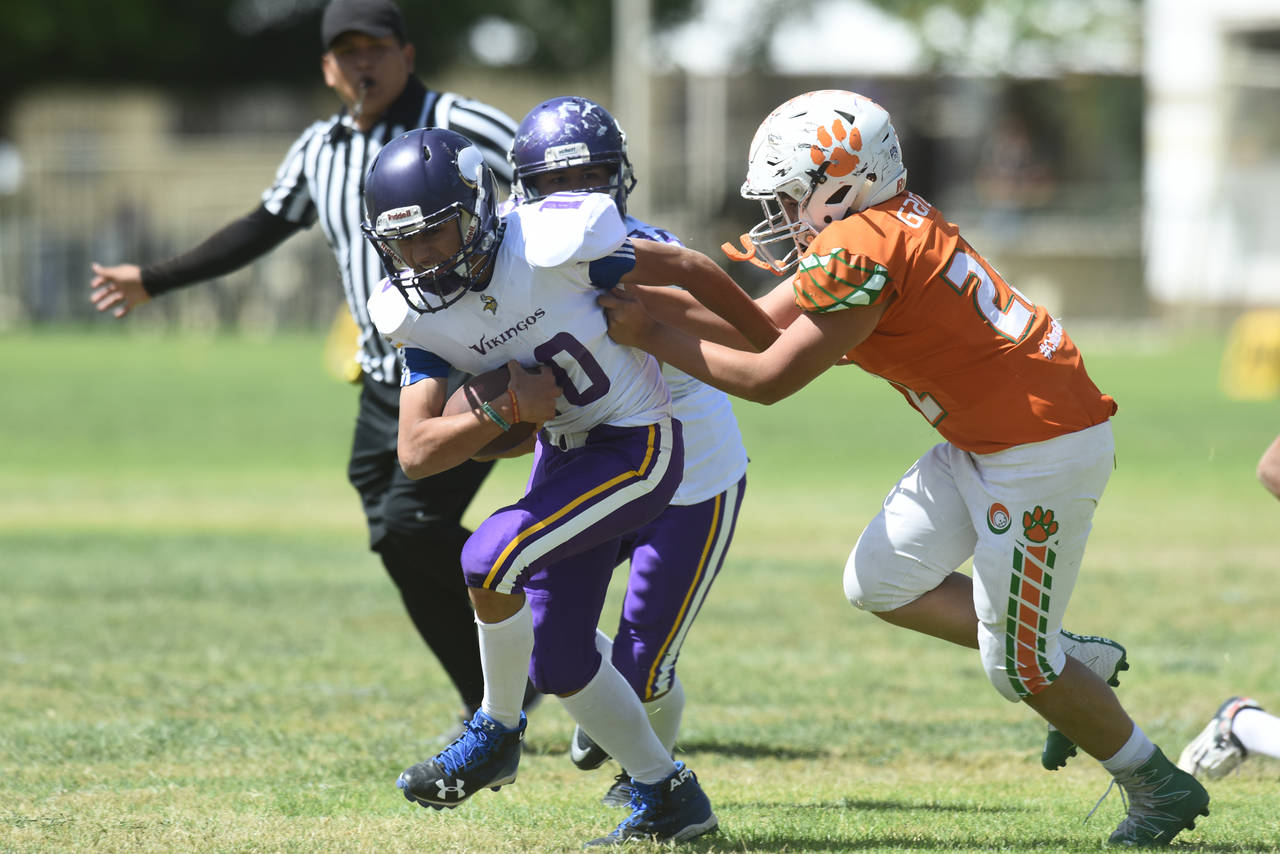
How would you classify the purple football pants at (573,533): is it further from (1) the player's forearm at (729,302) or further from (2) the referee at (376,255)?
(2) the referee at (376,255)

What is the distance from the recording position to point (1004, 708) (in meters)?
6.38

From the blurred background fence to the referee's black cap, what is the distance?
2073cm

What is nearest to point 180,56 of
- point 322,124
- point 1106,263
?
point 1106,263

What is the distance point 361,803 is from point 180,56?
37.7 meters

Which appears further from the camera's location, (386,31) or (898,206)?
(386,31)

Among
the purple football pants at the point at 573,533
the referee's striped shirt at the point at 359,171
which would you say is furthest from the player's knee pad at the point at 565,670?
the referee's striped shirt at the point at 359,171

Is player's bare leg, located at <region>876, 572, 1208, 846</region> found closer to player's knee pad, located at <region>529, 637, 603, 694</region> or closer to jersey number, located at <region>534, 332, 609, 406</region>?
player's knee pad, located at <region>529, 637, 603, 694</region>

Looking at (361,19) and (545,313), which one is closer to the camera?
(545,313)

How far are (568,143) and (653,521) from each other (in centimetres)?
113

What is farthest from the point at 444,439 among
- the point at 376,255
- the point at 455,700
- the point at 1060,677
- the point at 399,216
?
the point at 455,700

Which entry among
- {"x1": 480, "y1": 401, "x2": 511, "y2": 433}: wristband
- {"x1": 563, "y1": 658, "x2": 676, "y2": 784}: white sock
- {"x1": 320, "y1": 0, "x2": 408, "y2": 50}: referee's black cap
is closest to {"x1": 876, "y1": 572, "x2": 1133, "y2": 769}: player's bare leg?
{"x1": 563, "y1": 658, "x2": 676, "y2": 784}: white sock

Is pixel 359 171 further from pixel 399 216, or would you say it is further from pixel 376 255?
pixel 399 216

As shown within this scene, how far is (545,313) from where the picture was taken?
13.5 ft

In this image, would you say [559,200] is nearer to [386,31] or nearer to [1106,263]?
[386,31]
